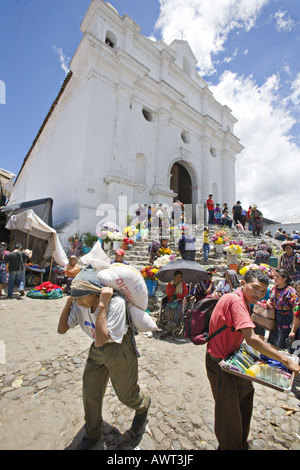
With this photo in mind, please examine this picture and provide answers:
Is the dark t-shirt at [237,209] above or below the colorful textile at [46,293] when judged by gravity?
above

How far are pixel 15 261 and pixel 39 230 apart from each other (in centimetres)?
179

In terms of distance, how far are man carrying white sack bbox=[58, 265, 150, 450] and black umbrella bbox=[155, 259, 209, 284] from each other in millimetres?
2806

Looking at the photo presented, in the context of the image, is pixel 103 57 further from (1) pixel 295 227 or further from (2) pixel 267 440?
(1) pixel 295 227

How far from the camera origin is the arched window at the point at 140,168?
13453mm

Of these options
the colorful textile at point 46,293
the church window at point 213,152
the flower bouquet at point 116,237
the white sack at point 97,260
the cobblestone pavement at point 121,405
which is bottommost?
the cobblestone pavement at point 121,405

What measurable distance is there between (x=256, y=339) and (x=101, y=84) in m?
13.9

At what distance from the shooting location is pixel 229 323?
1738 millimetres

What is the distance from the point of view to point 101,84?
11.8m

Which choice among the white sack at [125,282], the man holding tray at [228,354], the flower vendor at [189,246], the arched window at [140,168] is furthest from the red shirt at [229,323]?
the arched window at [140,168]

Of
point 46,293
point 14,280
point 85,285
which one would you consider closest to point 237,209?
point 46,293

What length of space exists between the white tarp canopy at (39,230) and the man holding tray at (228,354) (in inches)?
285

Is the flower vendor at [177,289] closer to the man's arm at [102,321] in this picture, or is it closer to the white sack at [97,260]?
the white sack at [97,260]

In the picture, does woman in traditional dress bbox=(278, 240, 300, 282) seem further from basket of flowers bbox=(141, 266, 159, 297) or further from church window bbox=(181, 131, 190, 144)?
church window bbox=(181, 131, 190, 144)

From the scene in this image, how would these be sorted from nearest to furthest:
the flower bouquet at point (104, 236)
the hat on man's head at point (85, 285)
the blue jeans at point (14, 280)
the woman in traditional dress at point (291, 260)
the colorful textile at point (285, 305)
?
the hat on man's head at point (85, 285) < the colorful textile at point (285, 305) < the woman in traditional dress at point (291, 260) < the blue jeans at point (14, 280) < the flower bouquet at point (104, 236)
